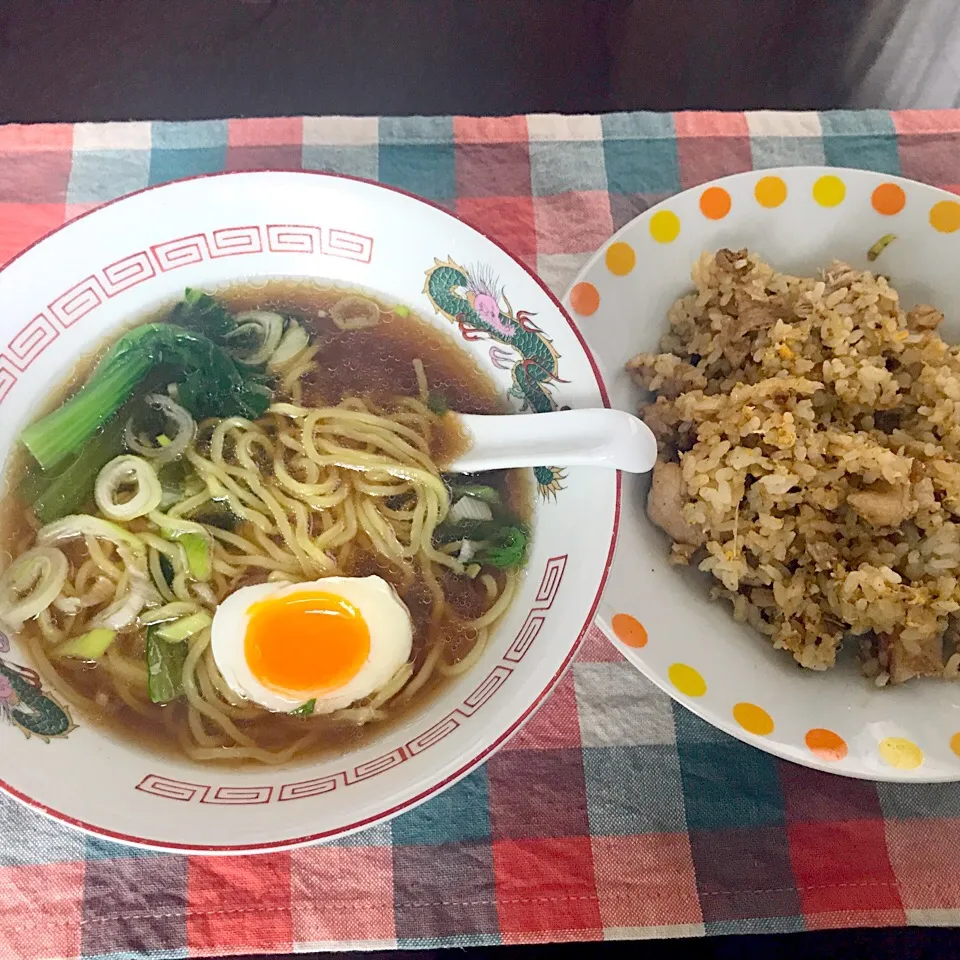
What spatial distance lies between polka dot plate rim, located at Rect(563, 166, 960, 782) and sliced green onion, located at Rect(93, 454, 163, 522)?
77cm

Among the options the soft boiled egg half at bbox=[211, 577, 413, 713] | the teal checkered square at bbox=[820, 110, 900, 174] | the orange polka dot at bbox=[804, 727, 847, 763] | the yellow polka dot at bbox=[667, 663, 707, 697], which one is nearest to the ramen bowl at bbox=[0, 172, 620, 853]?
the soft boiled egg half at bbox=[211, 577, 413, 713]

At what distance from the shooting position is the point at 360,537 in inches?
54.4

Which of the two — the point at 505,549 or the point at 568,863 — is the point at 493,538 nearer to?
the point at 505,549

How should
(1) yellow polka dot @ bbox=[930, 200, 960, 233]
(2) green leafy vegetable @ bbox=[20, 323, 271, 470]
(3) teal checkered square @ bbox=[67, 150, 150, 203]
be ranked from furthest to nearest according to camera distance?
(3) teal checkered square @ bbox=[67, 150, 150, 203] < (1) yellow polka dot @ bbox=[930, 200, 960, 233] < (2) green leafy vegetable @ bbox=[20, 323, 271, 470]

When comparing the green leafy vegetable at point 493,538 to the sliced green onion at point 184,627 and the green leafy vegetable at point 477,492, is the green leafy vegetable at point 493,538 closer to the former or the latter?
the green leafy vegetable at point 477,492

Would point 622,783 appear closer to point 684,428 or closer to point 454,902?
point 454,902

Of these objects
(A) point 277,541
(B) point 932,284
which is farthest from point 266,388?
(B) point 932,284

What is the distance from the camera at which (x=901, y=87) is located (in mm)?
2086

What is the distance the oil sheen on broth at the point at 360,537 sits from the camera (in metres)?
1.20

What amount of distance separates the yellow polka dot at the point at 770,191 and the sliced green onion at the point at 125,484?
1.25m

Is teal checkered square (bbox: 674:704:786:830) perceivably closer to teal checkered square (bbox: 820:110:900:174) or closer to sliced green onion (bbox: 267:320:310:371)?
sliced green onion (bbox: 267:320:310:371)

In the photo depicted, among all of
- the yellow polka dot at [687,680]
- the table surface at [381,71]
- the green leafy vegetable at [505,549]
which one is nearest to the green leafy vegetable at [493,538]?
the green leafy vegetable at [505,549]

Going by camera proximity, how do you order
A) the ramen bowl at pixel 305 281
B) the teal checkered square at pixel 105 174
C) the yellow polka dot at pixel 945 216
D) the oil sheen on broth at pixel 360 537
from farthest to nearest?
1. the teal checkered square at pixel 105 174
2. the yellow polka dot at pixel 945 216
3. the oil sheen on broth at pixel 360 537
4. the ramen bowl at pixel 305 281

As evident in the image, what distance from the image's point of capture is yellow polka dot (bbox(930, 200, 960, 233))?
4.96 ft
